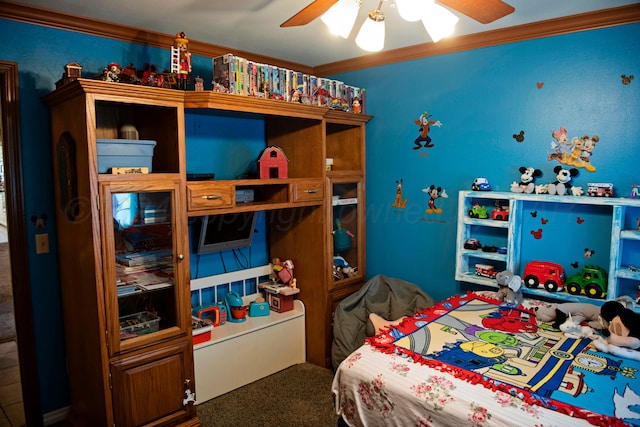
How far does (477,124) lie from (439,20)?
150 cm

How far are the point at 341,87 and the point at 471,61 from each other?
37.2 inches

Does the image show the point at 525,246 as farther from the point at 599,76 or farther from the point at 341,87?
the point at 341,87

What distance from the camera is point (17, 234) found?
2.48 meters

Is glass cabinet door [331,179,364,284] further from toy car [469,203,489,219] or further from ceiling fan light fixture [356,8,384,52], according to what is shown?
ceiling fan light fixture [356,8,384,52]

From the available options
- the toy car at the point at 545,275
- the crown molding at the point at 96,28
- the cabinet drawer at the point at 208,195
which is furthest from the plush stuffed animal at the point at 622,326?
the crown molding at the point at 96,28

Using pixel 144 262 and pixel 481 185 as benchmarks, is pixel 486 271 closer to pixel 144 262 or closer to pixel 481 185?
pixel 481 185

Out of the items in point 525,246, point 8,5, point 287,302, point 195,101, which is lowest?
point 287,302

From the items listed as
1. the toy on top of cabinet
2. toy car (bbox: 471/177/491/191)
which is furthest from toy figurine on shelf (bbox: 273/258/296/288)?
the toy on top of cabinet

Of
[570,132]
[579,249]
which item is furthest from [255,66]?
[579,249]

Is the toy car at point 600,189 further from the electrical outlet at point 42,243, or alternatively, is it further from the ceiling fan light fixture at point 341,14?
the electrical outlet at point 42,243

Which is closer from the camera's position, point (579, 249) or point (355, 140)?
point (579, 249)

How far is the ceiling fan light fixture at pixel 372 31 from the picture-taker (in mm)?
1714

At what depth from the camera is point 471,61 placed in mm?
2984

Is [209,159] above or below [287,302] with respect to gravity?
above
